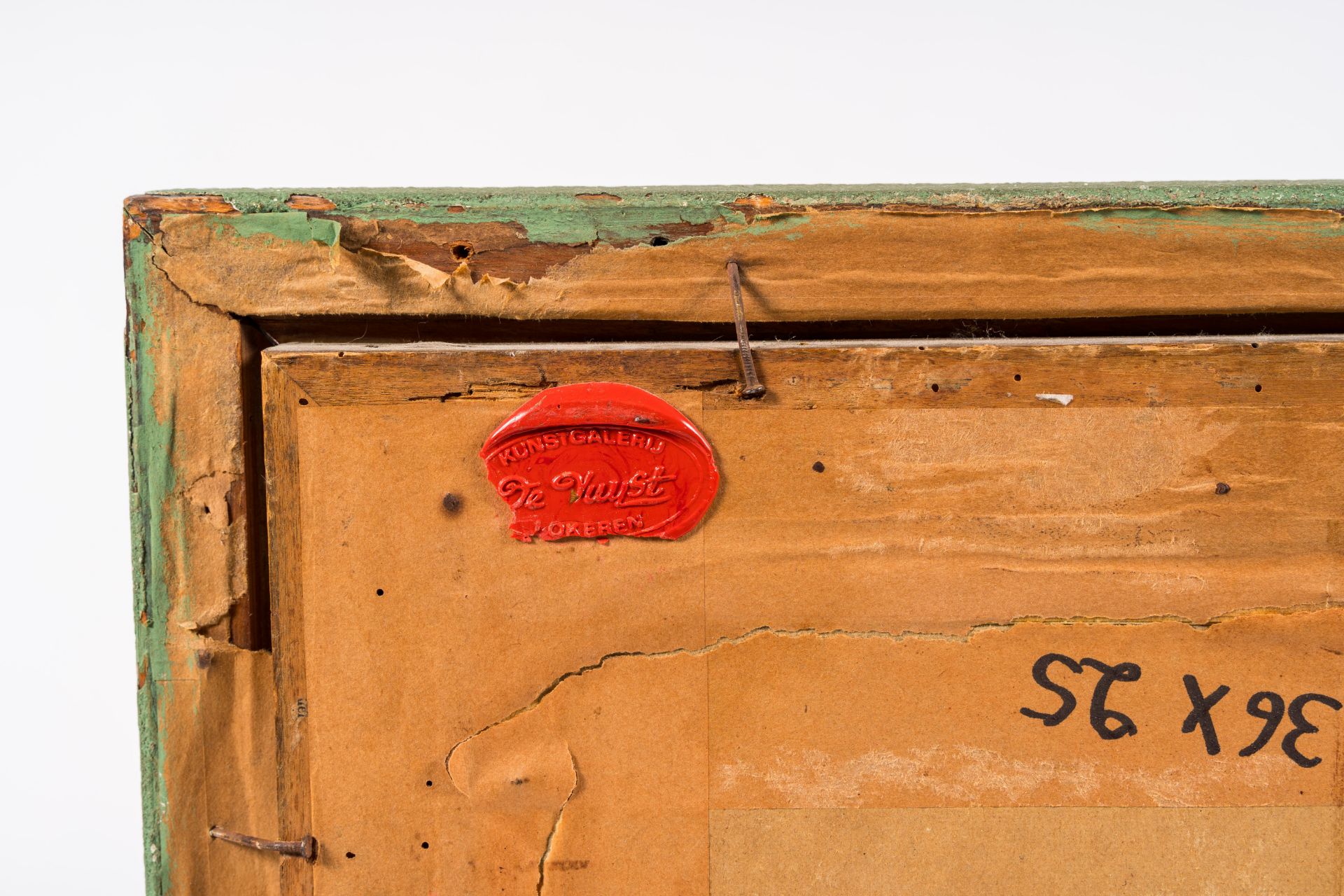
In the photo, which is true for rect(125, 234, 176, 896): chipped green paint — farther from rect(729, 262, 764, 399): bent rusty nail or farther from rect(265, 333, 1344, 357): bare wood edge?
rect(729, 262, 764, 399): bent rusty nail

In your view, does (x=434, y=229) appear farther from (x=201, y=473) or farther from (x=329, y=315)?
(x=201, y=473)

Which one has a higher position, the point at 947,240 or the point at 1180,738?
the point at 947,240

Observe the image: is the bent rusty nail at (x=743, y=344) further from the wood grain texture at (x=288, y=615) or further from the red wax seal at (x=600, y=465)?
the wood grain texture at (x=288, y=615)

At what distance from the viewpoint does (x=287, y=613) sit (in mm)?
1610

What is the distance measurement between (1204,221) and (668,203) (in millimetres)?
983

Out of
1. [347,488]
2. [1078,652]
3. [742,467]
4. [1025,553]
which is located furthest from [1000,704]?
[347,488]

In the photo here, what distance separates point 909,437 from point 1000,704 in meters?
0.54

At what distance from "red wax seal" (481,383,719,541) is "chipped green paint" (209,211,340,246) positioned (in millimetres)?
478

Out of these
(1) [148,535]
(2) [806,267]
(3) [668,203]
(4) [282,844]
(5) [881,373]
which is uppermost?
(3) [668,203]

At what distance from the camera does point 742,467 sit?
160 centimetres

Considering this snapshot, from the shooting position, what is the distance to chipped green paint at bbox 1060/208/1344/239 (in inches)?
62.0

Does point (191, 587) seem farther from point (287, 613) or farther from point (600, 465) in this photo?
point (600, 465)

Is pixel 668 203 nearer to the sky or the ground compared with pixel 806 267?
nearer to the sky

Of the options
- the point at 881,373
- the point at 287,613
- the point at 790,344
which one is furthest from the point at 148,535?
the point at 881,373
